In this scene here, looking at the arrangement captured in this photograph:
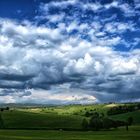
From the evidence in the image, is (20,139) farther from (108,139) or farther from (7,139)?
(108,139)

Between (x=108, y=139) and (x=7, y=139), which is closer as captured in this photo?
(x=7, y=139)

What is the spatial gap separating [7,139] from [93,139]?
1187 inches

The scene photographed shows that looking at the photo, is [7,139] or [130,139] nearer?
[7,139]

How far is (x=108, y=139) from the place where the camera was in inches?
4995

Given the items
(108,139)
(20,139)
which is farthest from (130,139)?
(20,139)

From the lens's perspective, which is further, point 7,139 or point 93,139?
point 93,139

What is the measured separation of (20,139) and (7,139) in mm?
5330

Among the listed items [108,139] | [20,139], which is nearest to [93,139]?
[108,139]

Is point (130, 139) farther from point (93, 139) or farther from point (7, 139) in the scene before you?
point (7, 139)

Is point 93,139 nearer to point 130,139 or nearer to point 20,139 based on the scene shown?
point 130,139

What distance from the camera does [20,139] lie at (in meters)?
121

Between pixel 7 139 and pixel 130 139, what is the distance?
42052mm

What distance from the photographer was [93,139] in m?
129
